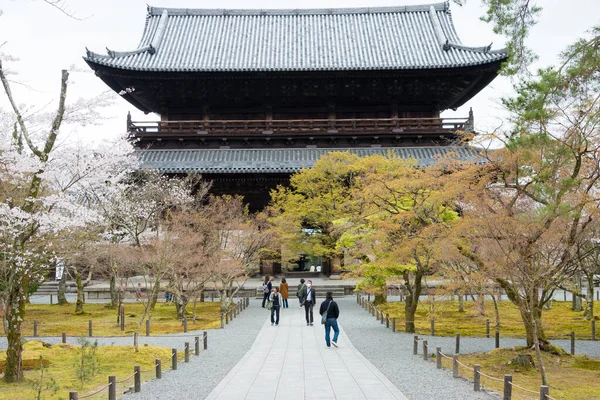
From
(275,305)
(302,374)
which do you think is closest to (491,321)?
(275,305)

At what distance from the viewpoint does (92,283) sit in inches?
1491

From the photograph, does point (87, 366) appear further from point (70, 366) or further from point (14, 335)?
point (14, 335)

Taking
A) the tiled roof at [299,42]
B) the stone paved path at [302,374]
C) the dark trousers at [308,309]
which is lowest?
the stone paved path at [302,374]

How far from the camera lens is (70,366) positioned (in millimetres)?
15445

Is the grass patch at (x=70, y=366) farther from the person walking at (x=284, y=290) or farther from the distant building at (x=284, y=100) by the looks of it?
the distant building at (x=284, y=100)

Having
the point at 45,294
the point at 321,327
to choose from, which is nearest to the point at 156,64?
the point at 45,294

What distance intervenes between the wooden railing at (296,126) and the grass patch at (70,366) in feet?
57.2

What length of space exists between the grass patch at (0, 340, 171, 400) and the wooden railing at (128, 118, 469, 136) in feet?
57.2

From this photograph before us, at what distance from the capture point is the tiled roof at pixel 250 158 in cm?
3130

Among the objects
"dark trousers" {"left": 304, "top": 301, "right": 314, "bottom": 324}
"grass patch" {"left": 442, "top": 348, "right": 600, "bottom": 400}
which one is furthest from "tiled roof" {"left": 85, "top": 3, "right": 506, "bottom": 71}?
"grass patch" {"left": 442, "top": 348, "right": 600, "bottom": 400}

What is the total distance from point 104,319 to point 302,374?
14.7 m

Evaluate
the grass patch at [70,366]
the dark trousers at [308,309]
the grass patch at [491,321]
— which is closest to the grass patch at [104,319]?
the dark trousers at [308,309]

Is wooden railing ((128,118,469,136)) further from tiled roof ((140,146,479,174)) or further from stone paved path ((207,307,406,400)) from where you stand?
stone paved path ((207,307,406,400))

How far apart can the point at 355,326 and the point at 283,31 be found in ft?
76.6
